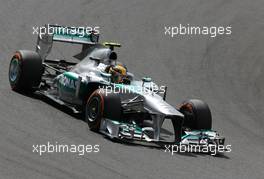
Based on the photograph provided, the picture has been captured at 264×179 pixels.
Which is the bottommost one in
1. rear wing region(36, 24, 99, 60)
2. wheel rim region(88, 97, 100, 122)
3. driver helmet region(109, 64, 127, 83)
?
wheel rim region(88, 97, 100, 122)

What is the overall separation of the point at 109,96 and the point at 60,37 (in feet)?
13.0

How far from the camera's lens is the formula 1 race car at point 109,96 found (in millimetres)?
13477

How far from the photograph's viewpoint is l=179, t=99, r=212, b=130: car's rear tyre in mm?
14508

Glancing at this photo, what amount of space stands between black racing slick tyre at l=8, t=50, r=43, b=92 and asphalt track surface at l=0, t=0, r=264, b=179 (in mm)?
332

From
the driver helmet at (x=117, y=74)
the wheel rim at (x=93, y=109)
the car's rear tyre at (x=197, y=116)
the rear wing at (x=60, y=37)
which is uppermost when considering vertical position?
the rear wing at (x=60, y=37)

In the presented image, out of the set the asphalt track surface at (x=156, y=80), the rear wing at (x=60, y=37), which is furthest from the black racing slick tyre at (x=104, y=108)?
the rear wing at (x=60, y=37)

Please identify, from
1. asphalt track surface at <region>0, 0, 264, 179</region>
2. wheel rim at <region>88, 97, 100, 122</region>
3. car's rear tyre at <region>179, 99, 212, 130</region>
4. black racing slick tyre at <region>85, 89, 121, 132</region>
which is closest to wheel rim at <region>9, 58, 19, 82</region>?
asphalt track surface at <region>0, 0, 264, 179</region>

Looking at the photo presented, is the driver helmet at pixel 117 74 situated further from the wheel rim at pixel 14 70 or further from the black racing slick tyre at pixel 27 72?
the wheel rim at pixel 14 70

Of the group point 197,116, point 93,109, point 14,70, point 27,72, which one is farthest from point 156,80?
point 93,109

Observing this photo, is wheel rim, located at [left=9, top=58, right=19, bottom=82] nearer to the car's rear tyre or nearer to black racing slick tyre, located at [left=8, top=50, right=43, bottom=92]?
black racing slick tyre, located at [left=8, top=50, right=43, bottom=92]

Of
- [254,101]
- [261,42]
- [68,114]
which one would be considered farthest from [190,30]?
[68,114]

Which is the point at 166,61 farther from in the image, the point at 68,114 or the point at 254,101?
the point at 68,114

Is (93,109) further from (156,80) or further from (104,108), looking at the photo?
(156,80)

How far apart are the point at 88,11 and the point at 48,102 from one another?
9065 mm
